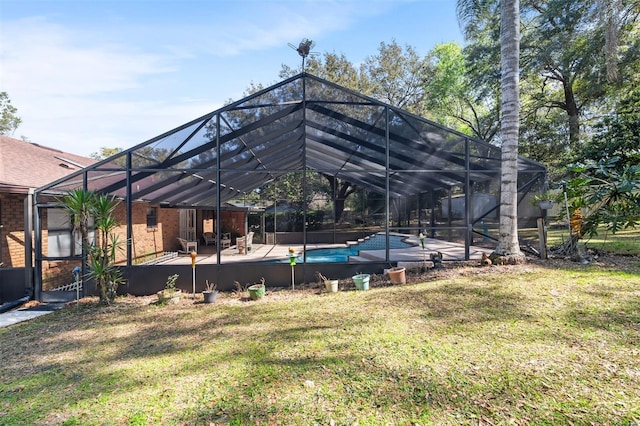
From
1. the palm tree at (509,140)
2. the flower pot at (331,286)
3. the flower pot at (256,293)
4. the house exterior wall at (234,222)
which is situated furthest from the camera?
the house exterior wall at (234,222)

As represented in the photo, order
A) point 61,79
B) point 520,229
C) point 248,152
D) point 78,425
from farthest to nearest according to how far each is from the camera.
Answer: point 61,79
point 248,152
point 520,229
point 78,425

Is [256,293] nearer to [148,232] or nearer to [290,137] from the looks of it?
[290,137]

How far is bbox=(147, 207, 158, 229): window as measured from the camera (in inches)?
463

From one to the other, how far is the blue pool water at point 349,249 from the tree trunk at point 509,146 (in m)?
4.34

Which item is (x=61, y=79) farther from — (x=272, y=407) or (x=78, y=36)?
(x=272, y=407)

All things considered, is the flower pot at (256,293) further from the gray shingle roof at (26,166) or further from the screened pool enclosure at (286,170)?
the gray shingle roof at (26,166)

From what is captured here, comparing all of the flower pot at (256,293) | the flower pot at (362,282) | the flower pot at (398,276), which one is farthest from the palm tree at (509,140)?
the flower pot at (256,293)

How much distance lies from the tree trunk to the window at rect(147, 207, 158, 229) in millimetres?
11168

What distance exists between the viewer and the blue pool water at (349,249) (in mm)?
12078

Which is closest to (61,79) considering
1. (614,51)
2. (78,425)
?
(78,425)

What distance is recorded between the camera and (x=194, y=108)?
17750 millimetres

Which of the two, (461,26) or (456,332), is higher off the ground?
(461,26)

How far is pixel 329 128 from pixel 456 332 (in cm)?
600

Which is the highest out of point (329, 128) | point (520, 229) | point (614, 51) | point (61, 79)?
point (61, 79)
